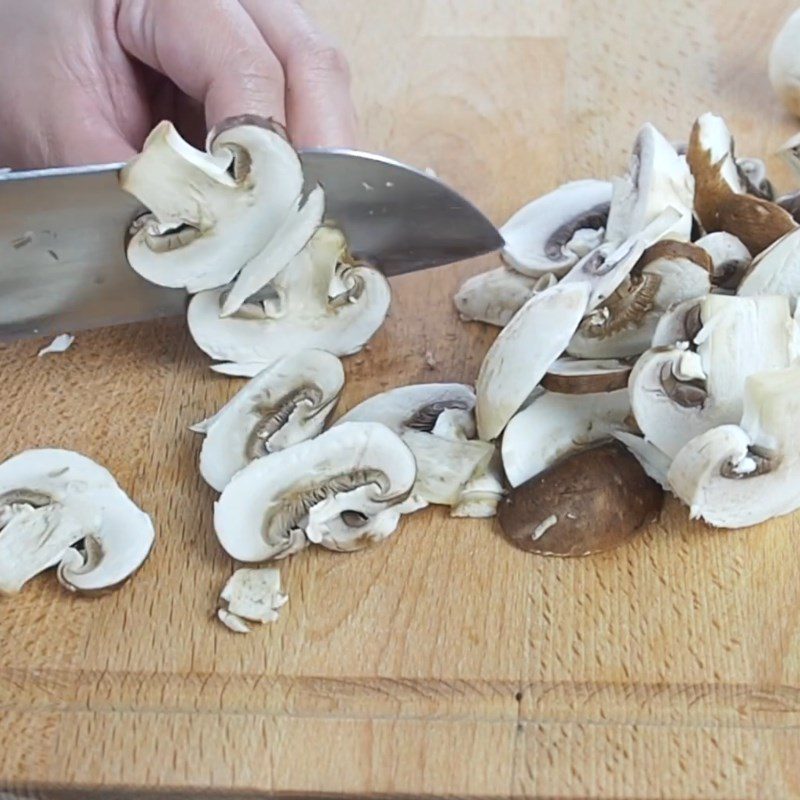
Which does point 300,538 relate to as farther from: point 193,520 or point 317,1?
point 317,1

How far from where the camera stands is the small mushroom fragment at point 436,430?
1284 millimetres

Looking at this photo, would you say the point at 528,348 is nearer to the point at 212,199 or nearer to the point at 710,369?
the point at 710,369

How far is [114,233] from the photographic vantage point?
56.1 inches

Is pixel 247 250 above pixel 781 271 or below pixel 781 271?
below

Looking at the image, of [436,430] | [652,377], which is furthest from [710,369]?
[436,430]

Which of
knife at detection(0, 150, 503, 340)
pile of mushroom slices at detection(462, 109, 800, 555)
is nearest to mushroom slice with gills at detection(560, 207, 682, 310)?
pile of mushroom slices at detection(462, 109, 800, 555)

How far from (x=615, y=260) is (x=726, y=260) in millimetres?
155

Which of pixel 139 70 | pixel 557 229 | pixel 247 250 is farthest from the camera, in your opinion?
pixel 139 70

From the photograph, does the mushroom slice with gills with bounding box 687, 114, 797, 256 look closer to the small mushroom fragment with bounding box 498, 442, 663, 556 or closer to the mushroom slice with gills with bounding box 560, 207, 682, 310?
the mushroom slice with gills with bounding box 560, 207, 682, 310

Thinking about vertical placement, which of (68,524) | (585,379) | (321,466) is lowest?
(68,524)

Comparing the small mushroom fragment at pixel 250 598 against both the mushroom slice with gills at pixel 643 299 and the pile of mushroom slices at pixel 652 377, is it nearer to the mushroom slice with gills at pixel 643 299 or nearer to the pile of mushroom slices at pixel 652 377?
the pile of mushroom slices at pixel 652 377

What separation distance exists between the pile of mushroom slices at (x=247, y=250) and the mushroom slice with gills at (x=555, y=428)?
0.25 metres

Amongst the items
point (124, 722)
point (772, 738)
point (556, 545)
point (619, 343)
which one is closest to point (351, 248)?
point (619, 343)

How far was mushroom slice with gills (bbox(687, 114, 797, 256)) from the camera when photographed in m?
1.38
